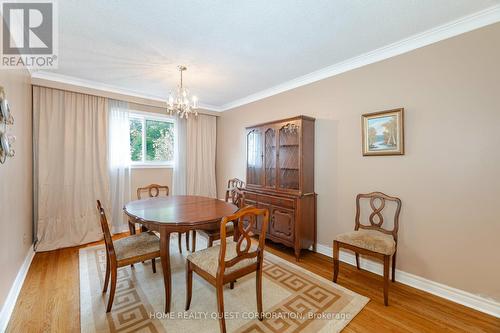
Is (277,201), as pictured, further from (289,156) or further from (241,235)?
(241,235)

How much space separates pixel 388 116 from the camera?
95.0 inches

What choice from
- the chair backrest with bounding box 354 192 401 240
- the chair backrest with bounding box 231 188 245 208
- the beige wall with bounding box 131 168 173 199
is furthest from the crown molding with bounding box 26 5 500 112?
the chair backrest with bounding box 231 188 245 208

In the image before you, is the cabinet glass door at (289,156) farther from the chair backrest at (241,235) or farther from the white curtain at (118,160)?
the white curtain at (118,160)

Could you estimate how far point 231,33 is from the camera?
2.13 meters

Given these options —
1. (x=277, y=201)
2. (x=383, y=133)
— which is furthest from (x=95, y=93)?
(x=383, y=133)

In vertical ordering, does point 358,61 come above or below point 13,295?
above

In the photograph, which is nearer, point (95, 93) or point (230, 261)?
point (230, 261)

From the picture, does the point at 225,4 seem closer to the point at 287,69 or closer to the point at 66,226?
the point at 287,69

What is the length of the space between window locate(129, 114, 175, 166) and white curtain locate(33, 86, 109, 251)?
56 cm

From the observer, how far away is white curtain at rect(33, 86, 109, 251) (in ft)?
10.2

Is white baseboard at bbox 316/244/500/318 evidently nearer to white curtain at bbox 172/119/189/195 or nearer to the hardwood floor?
the hardwood floor

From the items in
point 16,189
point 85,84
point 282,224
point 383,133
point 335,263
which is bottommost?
point 335,263

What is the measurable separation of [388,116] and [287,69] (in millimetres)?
1413

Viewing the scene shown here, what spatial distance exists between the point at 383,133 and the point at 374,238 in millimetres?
1169
